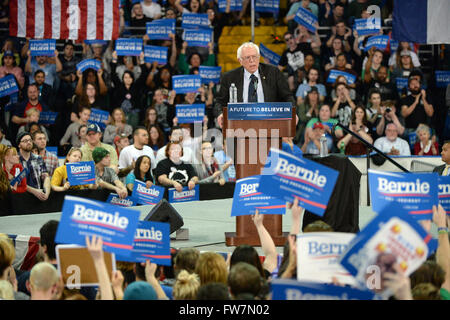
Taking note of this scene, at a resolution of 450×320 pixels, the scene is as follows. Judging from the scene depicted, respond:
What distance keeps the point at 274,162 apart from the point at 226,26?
436 inches

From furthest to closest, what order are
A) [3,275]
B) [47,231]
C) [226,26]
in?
[226,26] < [47,231] < [3,275]

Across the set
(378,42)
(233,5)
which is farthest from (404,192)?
(233,5)

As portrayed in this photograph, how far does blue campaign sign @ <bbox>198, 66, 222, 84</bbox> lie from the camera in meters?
13.8

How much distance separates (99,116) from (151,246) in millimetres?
7564

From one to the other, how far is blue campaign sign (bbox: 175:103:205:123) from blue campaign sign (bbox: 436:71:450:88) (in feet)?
14.6

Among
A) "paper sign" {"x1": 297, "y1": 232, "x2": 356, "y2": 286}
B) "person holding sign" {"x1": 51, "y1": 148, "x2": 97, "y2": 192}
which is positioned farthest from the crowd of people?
"paper sign" {"x1": 297, "y1": 232, "x2": 356, "y2": 286}

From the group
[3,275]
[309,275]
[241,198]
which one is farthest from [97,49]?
[309,275]

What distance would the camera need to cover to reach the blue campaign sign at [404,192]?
16.6 feet

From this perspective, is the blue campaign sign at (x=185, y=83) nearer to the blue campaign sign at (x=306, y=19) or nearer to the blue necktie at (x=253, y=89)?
the blue campaign sign at (x=306, y=19)

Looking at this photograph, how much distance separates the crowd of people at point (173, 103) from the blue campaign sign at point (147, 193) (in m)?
0.09

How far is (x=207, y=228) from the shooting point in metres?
8.02

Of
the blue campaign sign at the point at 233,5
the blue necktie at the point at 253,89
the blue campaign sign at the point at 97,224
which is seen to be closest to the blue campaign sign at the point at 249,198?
the blue necktie at the point at 253,89

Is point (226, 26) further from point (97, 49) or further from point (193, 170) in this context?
point (193, 170)

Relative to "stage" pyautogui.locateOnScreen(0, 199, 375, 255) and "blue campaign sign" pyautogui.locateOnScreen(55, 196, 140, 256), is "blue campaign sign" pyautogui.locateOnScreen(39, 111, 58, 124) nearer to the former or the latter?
"stage" pyautogui.locateOnScreen(0, 199, 375, 255)
